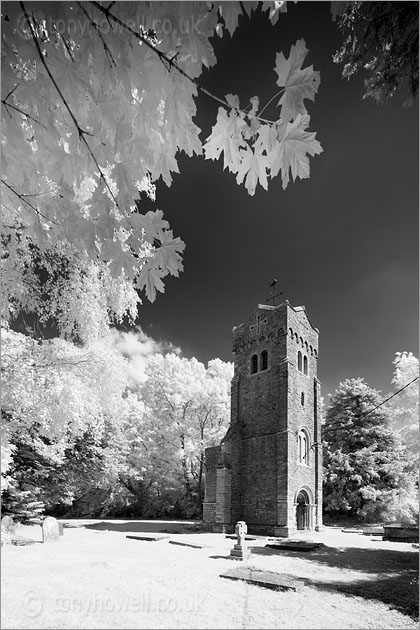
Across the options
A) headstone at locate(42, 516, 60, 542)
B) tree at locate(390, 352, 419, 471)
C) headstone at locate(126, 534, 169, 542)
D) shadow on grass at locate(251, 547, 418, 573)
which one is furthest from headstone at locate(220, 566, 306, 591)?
tree at locate(390, 352, 419, 471)

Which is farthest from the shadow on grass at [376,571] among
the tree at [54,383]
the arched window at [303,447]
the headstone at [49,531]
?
the arched window at [303,447]

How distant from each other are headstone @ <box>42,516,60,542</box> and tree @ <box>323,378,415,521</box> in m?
22.7

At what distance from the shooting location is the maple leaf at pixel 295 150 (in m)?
→ 1.87

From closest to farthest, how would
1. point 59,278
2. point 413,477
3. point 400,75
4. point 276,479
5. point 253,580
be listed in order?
point 400,75
point 59,278
point 253,580
point 276,479
point 413,477

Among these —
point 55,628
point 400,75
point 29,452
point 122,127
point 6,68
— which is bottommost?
point 55,628

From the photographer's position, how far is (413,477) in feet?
104

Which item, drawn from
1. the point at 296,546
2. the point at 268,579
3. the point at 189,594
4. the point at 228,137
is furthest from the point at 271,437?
the point at 228,137

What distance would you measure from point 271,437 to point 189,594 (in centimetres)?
1554

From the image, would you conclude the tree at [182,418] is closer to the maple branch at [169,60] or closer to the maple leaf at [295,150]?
the maple leaf at [295,150]

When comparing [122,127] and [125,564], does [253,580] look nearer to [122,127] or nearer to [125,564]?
[125,564]

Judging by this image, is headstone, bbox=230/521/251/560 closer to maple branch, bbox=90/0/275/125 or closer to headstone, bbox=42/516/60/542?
headstone, bbox=42/516/60/542

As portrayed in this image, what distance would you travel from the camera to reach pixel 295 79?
171cm

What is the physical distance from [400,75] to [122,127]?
2.71 meters

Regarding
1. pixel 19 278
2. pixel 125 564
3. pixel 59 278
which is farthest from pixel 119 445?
pixel 19 278
